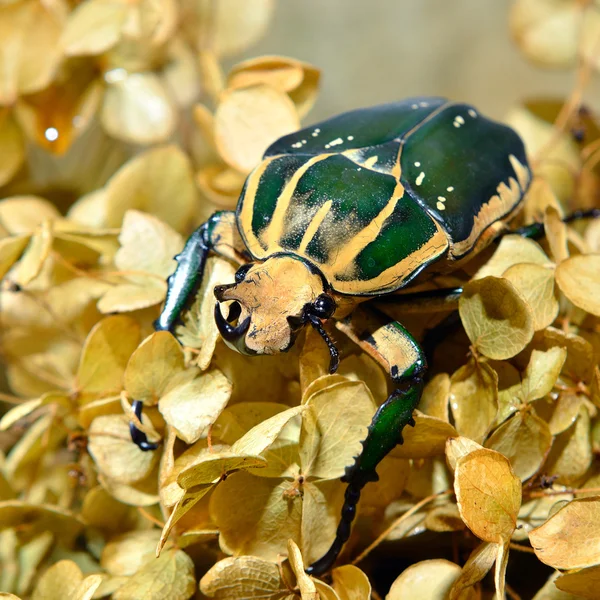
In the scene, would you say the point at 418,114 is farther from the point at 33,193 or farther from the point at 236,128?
the point at 33,193

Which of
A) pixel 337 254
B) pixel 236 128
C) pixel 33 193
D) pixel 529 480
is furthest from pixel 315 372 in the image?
pixel 33 193

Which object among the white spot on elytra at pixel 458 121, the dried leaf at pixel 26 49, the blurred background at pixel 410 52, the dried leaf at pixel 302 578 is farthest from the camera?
the blurred background at pixel 410 52

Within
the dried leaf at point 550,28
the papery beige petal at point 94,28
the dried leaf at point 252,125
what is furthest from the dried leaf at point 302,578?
the dried leaf at point 550,28

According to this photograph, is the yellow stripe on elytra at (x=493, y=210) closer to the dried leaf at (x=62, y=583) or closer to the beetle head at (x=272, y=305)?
the beetle head at (x=272, y=305)

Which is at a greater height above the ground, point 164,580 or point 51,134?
point 51,134

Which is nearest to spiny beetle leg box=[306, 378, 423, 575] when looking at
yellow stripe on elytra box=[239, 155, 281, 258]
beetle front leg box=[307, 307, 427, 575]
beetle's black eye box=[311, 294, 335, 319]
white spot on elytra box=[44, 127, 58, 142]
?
beetle front leg box=[307, 307, 427, 575]

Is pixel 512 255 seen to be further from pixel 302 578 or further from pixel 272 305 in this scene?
pixel 302 578

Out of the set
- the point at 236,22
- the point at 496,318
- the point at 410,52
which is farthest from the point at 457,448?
the point at 410,52
